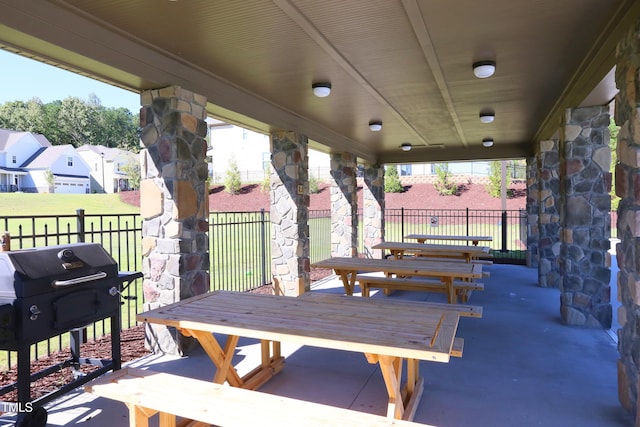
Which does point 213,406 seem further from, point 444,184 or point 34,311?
point 444,184

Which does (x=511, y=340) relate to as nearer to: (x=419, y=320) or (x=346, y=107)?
(x=419, y=320)

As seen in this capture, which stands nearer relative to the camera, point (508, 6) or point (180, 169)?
point (508, 6)

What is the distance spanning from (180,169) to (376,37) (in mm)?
2124

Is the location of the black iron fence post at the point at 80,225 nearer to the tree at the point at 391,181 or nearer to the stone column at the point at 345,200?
the stone column at the point at 345,200

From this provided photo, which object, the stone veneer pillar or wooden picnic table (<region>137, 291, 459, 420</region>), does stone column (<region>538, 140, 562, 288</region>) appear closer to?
the stone veneer pillar

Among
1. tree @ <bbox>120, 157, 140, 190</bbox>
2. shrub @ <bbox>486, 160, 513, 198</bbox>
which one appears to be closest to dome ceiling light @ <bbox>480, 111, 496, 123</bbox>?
shrub @ <bbox>486, 160, 513, 198</bbox>

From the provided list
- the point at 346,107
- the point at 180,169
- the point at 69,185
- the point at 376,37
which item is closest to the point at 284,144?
the point at 346,107

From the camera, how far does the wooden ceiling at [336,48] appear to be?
285 centimetres

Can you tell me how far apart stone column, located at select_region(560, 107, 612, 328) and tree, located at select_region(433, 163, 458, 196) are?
2174 centimetres

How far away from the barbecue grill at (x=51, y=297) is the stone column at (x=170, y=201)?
0.78 meters

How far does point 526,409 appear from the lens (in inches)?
116

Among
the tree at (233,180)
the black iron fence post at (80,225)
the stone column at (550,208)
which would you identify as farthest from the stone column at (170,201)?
the tree at (233,180)

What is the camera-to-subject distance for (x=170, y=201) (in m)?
3.94

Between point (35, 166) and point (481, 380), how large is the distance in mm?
35343
